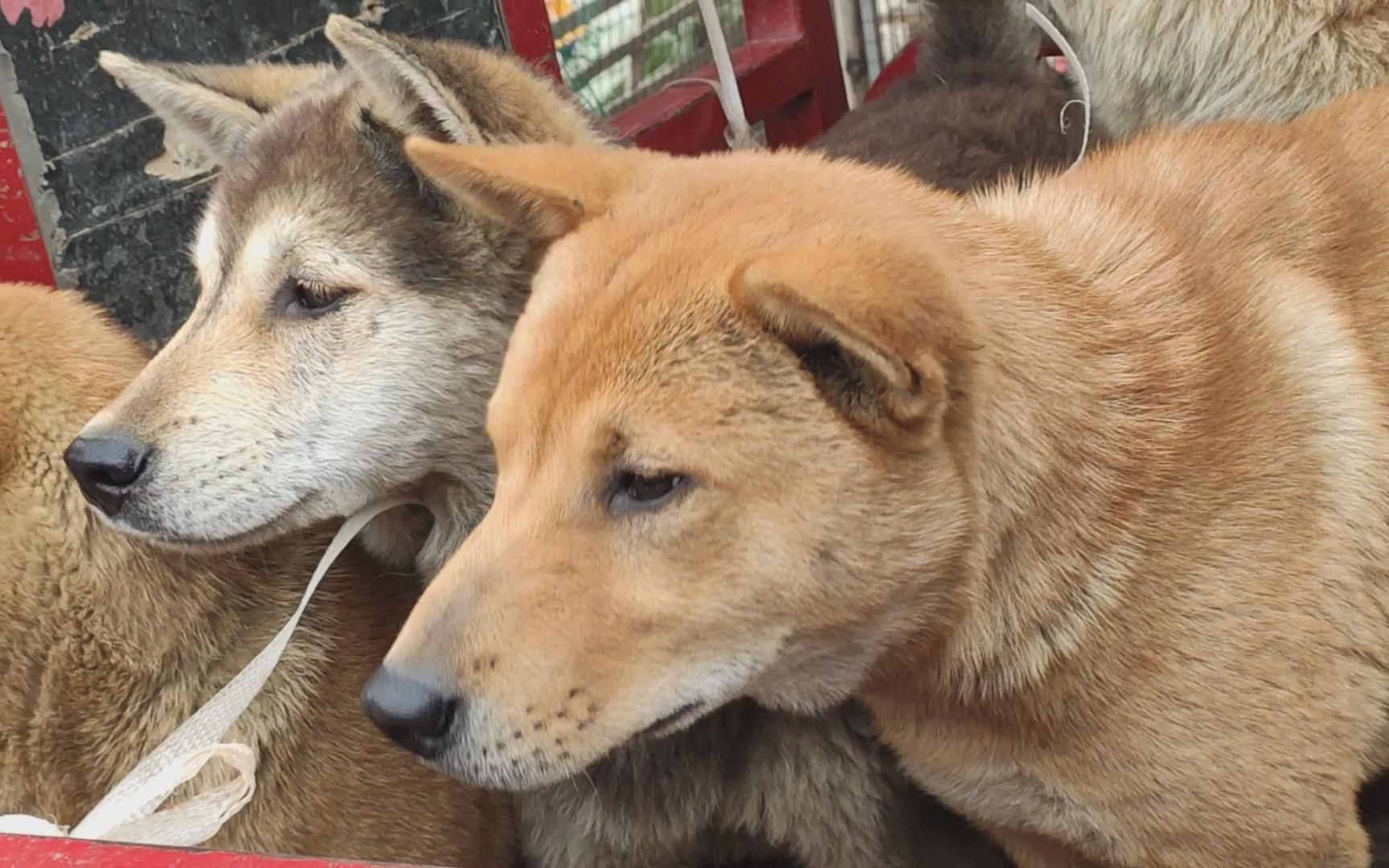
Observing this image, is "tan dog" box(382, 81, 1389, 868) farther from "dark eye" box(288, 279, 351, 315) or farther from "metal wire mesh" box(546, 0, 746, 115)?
"metal wire mesh" box(546, 0, 746, 115)

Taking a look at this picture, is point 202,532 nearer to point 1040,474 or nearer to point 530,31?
point 1040,474

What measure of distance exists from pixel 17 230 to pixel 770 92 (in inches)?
95.4

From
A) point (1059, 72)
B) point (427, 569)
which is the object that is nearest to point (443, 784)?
point (427, 569)

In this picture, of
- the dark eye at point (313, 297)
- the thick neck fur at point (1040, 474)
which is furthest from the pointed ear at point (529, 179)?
the thick neck fur at point (1040, 474)

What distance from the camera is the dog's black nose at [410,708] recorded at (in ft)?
5.19

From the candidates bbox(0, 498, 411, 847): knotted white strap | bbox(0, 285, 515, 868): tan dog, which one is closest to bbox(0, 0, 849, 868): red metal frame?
bbox(0, 285, 515, 868): tan dog

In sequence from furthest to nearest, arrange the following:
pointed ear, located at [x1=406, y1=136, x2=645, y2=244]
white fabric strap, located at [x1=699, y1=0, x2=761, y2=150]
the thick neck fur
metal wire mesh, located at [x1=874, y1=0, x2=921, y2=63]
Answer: metal wire mesh, located at [x1=874, y1=0, x2=921, y2=63] < white fabric strap, located at [x1=699, y1=0, x2=761, y2=150] < pointed ear, located at [x1=406, y1=136, x2=645, y2=244] < the thick neck fur

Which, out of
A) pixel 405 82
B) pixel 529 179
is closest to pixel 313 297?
pixel 405 82

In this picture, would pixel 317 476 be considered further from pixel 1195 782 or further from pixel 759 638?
pixel 1195 782

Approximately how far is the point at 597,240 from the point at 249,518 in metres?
0.78

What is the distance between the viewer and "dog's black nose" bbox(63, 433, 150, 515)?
2.06 m

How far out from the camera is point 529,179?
1856 mm

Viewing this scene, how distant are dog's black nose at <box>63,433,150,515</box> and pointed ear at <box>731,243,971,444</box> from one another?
1.04m

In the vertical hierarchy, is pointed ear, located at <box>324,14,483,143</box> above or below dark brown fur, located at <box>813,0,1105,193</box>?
above
